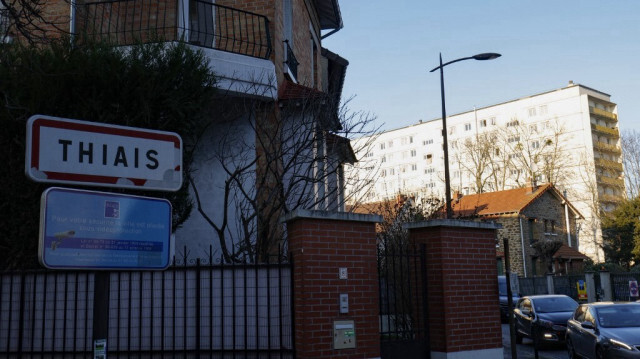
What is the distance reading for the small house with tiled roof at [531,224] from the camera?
43.2 m

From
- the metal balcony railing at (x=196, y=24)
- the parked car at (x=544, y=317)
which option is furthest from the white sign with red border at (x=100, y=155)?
the parked car at (x=544, y=317)

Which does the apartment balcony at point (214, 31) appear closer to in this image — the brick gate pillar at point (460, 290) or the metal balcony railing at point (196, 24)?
the metal balcony railing at point (196, 24)

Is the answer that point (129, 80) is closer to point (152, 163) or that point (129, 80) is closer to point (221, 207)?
point (221, 207)

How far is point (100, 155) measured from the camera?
353 centimetres

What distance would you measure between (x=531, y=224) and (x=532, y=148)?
2902cm

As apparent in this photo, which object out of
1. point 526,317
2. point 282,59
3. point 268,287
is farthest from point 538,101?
point 268,287

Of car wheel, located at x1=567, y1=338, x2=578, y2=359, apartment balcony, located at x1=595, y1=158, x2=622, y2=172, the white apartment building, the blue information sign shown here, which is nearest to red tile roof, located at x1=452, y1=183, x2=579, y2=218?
the white apartment building

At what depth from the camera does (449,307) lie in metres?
8.74

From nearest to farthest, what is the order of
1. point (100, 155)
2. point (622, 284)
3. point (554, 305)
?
point (100, 155) → point (554, 305) → point (622, 284)

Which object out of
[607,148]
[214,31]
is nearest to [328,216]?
[214,31]

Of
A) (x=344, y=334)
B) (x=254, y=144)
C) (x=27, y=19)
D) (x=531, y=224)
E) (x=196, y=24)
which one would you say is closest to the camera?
(x=27, y=19)

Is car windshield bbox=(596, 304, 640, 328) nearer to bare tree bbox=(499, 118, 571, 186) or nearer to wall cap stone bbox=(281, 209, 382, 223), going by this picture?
wall cap stone bbox=(281, 209, 382, 223)

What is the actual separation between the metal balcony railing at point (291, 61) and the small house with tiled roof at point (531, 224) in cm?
2862

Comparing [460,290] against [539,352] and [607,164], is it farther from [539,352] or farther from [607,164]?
[607,164]
